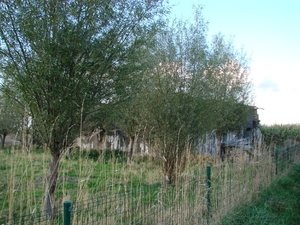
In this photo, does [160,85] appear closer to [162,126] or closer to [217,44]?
[162,126]

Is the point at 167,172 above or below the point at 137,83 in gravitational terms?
below

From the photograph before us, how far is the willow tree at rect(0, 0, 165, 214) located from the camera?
5066 millimetres

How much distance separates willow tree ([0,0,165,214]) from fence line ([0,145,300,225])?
122 centimetres

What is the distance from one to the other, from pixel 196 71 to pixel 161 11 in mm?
4204

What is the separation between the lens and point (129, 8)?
19.5 ft

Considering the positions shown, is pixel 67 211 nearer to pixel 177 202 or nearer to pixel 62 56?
pixel 177 202

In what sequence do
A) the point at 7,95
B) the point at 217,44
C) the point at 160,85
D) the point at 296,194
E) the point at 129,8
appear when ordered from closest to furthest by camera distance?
the point at 7,95 < the point at 129,8 < the point at 296,194 < the point at 160,85 < the point at 217,44

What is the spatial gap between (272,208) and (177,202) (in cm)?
333

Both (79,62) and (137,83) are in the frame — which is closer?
(79,62)

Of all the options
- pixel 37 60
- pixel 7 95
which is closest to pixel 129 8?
pixel 37 60

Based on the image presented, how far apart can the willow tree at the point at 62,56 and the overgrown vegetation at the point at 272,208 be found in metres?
3.30


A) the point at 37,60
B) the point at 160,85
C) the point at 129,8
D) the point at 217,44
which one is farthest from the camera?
the point at 217,44

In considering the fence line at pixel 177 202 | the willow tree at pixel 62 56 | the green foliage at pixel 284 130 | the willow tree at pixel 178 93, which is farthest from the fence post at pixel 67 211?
the green foliage at pixel 284 130

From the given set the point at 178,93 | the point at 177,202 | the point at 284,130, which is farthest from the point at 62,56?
the point at 284,130
